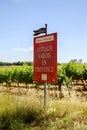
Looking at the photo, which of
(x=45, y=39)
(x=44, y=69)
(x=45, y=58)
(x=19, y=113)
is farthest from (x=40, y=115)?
(x=45, y=39)

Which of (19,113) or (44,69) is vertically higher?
(44,69)

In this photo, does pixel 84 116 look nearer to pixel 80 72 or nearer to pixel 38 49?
pixel 38 49

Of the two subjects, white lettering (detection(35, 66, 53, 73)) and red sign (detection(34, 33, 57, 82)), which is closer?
red sign (detection(34, 33, 57, 82))

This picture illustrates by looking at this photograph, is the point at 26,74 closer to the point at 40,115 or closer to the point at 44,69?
the point at 44,69

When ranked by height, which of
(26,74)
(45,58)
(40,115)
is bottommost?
(40,115)

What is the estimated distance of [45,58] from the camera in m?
9.18

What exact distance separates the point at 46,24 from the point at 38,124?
2920 millimetres

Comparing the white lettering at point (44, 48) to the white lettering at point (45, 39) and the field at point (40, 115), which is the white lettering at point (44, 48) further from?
the field at point (40, 115)

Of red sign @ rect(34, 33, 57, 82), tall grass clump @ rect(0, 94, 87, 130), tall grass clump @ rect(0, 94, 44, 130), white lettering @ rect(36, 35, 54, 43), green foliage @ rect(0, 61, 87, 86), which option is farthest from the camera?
green foliage @ rect(0, 61, 87, 86)

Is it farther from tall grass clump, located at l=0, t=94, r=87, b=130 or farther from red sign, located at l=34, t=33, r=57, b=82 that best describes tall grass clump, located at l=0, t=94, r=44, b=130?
red sign, located at l=34, t=33, r=57, b=82

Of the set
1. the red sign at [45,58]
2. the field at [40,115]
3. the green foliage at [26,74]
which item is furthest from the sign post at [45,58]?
the green foliage at [26,74]

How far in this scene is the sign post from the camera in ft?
29.2

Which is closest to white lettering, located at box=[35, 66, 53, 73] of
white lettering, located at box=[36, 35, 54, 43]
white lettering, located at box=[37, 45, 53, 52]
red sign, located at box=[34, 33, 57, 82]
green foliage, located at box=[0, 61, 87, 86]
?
red sign, located at box=[34, 33, 57, 82]

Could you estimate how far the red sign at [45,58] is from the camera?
29.2 ft
